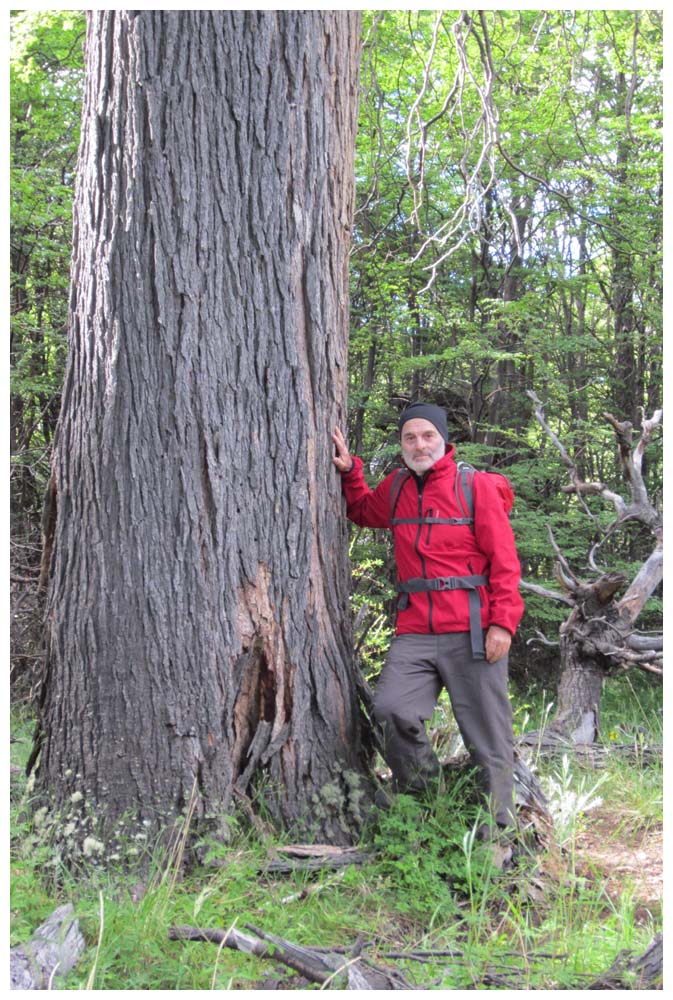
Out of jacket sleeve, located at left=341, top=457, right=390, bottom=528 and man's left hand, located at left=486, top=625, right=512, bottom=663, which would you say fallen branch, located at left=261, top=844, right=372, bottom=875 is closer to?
man's left hand, located at left=486, top=625, right=512, bottom=663

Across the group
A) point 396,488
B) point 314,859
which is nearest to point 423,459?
point 396,488

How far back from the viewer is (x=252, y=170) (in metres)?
3.32

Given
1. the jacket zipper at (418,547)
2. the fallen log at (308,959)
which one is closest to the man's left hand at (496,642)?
the jacket zipper at (418,547)

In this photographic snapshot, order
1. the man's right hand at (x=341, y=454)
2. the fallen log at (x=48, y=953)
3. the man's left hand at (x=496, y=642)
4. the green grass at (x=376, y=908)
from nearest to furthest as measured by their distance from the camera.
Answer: the fallen log at (x=48, y=953)
the green grass at (x=376, y=908)
the man's left hand at (x=496, y=642)
the man's right hand at (x=341, y=454)

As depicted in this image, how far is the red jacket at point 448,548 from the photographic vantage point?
365 centimetres

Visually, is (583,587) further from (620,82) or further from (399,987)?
(620,82)

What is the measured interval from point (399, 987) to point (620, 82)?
12.2 m

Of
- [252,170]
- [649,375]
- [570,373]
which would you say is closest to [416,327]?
[570,373]

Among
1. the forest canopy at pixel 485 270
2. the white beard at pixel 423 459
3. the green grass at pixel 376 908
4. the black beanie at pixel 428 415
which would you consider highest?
the forest canopy at pixel 485 270

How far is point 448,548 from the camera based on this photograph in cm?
376

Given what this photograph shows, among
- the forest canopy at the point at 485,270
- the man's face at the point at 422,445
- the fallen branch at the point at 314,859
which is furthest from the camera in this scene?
the forest canopy at the point at 485,270

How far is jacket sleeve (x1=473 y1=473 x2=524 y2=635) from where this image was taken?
3.60m

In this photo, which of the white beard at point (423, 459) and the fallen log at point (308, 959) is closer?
the fallen log at point (308, 959)

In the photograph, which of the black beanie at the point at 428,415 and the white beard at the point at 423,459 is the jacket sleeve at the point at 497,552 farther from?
the black beanie at the point at 428,415
